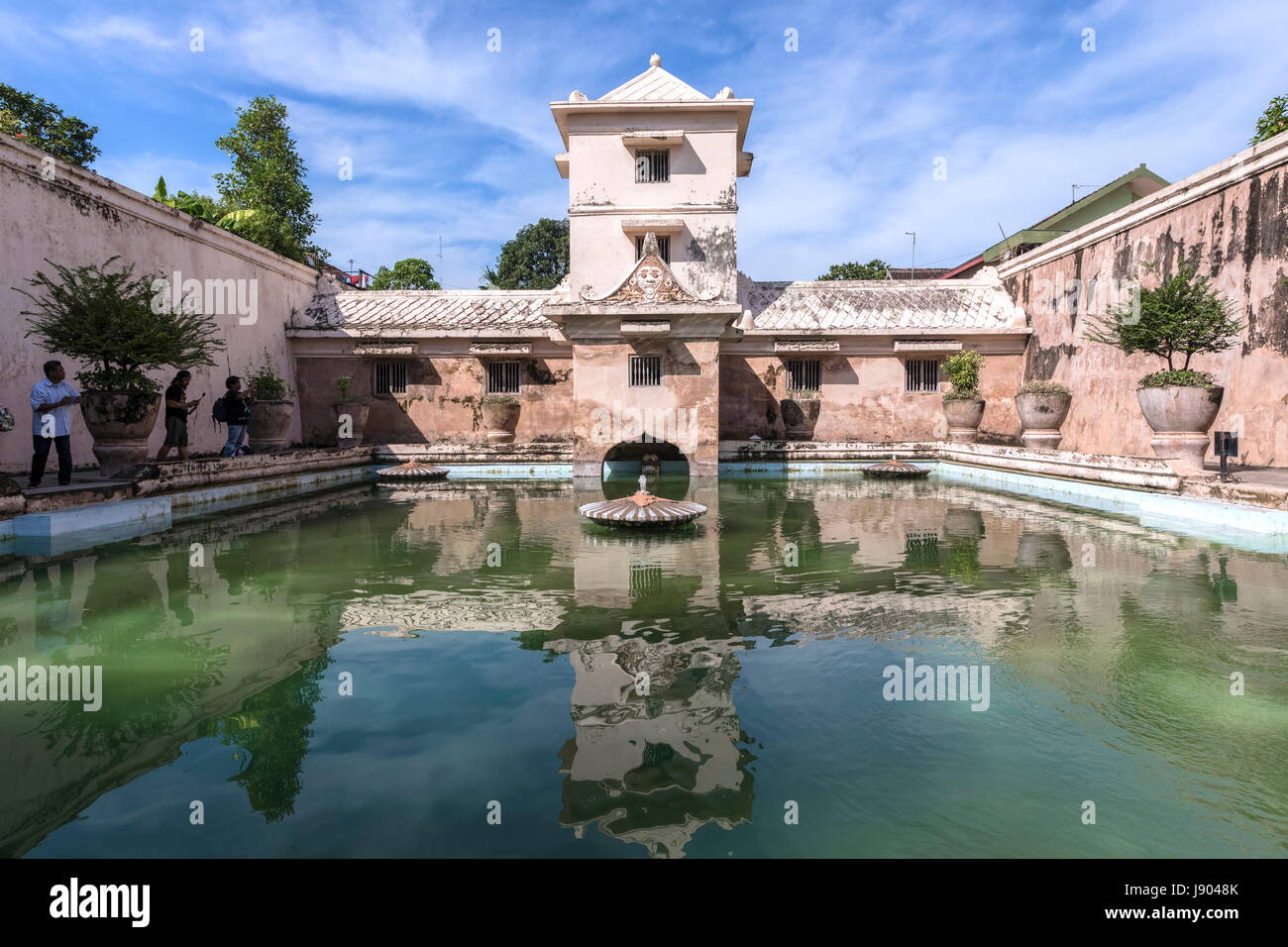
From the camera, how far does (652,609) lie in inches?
199

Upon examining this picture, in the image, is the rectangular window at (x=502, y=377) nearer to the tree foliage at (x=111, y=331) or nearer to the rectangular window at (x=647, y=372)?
the rectangular window at (x=647, y=372)

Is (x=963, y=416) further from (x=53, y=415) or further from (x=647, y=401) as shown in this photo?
(x=53, y=415)

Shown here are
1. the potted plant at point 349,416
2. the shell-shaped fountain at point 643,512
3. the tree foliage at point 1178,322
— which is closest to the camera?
the shell-shaped fountain at point 643,512

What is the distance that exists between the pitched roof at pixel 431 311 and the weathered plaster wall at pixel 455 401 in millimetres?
801

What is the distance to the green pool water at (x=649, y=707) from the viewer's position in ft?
8.16

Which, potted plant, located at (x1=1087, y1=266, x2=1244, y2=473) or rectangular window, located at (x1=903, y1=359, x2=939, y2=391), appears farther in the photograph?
rectangular window, located at (x1=903, y1=359, x2=939, y2=391)

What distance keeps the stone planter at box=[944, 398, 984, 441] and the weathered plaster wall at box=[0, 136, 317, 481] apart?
16.3 metres

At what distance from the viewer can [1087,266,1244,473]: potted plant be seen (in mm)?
9203

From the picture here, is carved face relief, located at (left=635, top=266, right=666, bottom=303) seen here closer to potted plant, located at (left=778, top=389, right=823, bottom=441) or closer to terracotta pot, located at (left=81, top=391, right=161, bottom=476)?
potted plant, located at (left=778, top=389, right=823, bottom=441)

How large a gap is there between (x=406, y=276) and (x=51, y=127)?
15.9 meters

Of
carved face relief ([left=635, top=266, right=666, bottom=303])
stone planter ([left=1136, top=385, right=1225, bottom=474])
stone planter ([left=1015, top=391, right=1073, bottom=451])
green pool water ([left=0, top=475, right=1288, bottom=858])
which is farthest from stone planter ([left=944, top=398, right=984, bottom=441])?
green pool water ([left=0, top=475, right=1288, bottom=858])

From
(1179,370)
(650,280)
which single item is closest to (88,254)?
(650,280)

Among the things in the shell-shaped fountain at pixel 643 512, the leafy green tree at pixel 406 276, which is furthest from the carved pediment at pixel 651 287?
the leafy green tree at pixel 406 276
